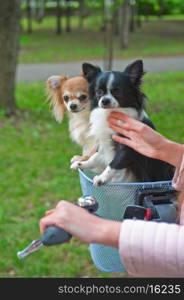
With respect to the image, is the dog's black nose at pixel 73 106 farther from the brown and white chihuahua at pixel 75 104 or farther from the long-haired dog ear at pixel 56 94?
the long-haired dog ear at pixel 56 94

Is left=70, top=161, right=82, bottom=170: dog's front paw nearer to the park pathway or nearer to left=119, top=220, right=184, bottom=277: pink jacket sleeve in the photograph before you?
left=119, top=220, right=184, bottom=277: pink jacket sleeve

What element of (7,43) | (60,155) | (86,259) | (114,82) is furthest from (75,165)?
(7,43)

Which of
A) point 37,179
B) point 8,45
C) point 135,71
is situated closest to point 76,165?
point 135,71

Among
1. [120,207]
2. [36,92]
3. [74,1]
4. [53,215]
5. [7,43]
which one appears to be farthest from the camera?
[74,1]

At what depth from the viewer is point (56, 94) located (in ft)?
8.55

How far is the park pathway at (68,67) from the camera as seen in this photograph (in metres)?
13.5

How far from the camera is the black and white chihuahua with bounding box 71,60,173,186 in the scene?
2.08 m

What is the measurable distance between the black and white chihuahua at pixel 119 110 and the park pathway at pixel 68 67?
10925 millimetres

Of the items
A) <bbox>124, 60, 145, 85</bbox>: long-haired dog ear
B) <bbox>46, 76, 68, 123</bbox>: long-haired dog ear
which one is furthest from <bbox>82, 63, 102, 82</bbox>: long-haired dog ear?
<bbox>46, 76, 68, 123</bbox>: long-haired dog ear

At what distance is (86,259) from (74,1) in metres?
25.1

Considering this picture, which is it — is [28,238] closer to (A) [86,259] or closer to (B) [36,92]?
(A) [86,259]

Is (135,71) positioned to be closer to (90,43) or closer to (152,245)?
(152,245)

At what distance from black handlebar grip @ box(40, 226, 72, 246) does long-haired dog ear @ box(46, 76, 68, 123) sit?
117 centimetres

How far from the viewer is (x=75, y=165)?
243 cm
